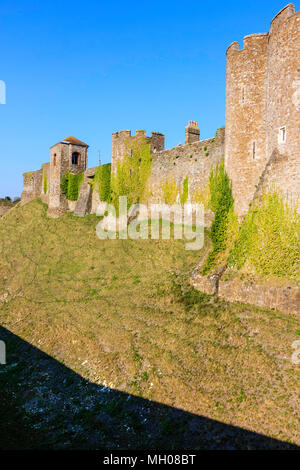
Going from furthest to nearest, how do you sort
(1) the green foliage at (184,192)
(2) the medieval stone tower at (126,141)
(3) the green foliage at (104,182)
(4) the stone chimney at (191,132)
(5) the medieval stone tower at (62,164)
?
1. (5) the medieval stone tower at (62,164)
2. (3) the green foliage at (104,182)
3. (2) the medieval stone tower at (126,141)
4. (4) the stone chimney at (191,132)
5. (1) the green foliage at (184,192)

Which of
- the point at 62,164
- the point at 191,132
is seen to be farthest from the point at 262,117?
the point at 62,164

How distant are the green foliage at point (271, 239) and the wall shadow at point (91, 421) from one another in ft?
21.8

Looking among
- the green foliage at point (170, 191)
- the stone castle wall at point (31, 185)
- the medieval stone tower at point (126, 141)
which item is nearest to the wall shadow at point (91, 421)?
the green foliage at point (170, 191)

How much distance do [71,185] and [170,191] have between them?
13.4 meters

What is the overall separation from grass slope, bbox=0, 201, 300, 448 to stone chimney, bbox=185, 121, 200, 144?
8578 mm

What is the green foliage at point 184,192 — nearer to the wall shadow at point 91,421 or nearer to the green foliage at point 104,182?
the green foliage at point 104,182

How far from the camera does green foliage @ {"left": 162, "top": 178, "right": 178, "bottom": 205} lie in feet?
88.6

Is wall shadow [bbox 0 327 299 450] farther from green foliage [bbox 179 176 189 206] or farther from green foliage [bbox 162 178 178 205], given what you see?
green foliage [bbox 162 178 178 205]

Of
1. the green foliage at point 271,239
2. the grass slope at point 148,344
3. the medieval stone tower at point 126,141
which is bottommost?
the grass slope at point 148,344

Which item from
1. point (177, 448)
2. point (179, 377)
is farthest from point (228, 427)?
point (179, 377)

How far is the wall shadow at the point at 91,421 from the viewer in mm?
10188

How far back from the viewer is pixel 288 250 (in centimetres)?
1449

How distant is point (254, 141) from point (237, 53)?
187 inches

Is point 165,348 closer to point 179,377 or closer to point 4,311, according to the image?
point 179,377
